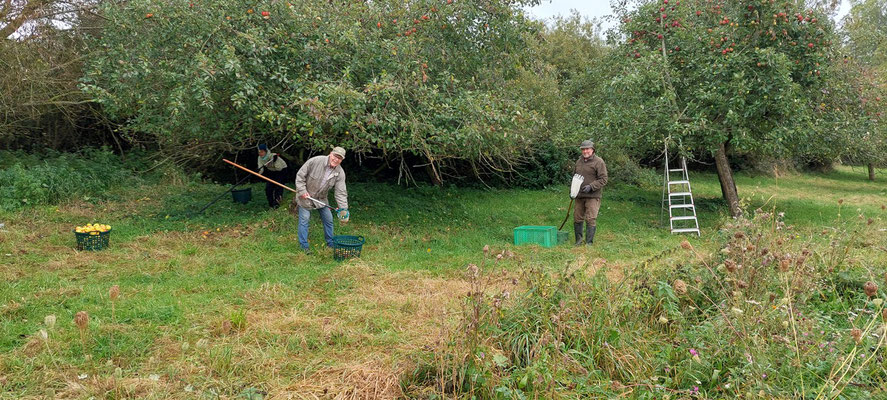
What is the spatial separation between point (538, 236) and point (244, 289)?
4.21m

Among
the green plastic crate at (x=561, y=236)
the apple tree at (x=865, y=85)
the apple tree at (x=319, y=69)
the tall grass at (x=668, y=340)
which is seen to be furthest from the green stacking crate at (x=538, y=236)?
the apple tree at (x=865, y=85)

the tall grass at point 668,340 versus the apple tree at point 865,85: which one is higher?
the apple tree at point 865,85

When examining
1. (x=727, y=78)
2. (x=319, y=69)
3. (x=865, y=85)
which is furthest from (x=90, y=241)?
(x=865, y=85)

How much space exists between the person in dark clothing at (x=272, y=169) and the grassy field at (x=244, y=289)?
0.27 meters

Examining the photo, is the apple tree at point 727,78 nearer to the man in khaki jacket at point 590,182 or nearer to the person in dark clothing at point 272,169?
the man in khaki jacket at point 590,182

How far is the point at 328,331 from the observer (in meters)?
3.80

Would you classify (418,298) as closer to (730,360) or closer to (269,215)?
(730,360)

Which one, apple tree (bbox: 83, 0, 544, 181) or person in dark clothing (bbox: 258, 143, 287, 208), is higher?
apple tree (bbox: 83, 0, 544, 181)

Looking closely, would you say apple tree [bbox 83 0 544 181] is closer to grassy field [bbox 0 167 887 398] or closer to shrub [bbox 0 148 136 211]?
grassy field [bbox 0 167 887 398]

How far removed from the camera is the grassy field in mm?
3053

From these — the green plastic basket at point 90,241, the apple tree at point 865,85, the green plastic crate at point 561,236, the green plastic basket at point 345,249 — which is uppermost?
the apple tree at point 865,85

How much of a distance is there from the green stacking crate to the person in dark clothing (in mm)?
4287

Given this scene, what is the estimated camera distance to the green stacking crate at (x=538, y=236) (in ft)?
24.6

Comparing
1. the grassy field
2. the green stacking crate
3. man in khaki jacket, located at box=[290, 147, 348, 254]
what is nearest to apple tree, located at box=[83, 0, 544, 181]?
man in khaki jacket, located at box=[290, 147, 348, 254]
